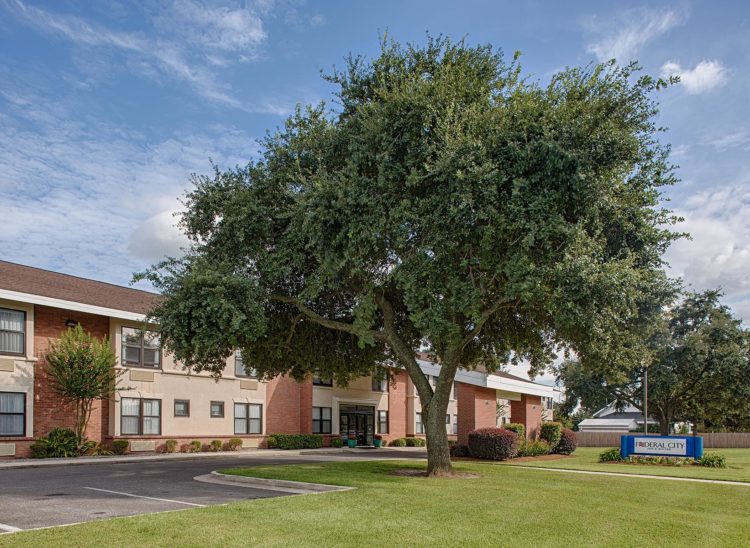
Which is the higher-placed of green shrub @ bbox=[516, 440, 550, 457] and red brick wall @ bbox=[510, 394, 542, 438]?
red brick wall @ bbox=[510, 394, 542, 438]

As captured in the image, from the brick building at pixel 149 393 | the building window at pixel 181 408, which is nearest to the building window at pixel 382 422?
the brick building at pixel 149 393

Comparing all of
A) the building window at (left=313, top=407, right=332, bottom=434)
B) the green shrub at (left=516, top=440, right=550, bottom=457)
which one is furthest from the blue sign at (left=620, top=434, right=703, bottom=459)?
the building window at (left=313, top=407, right=332, bottom=434)

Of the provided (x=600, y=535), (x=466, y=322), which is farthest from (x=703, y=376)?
(x=600, y=535)

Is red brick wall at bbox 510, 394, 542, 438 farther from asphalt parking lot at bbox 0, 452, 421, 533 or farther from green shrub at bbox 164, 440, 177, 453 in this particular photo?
asphalt parking lot at bbox 0, 452, 421, 533

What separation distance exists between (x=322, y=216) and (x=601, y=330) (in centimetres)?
711

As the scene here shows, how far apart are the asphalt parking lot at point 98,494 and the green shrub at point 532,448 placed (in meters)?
15.8

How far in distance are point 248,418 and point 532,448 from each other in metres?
14.7

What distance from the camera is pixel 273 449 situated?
37312mm

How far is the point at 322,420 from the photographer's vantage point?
1655 inches

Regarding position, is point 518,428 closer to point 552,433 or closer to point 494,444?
point 552,433

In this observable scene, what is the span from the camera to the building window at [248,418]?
37000 mm

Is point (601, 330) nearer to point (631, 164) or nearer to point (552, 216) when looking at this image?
point (552, 216)

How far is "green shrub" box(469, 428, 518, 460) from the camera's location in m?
30.2

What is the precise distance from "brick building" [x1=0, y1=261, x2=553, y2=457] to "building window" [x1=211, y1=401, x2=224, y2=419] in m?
0.05
